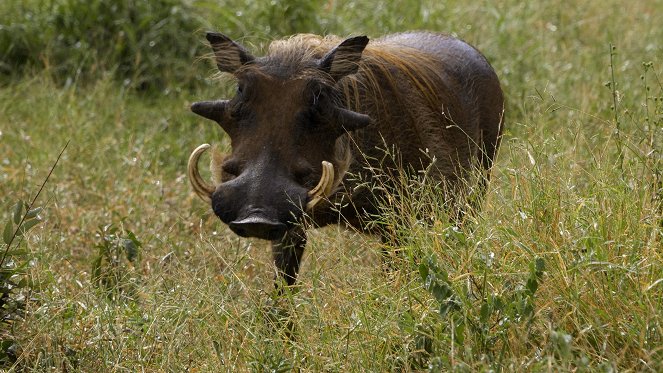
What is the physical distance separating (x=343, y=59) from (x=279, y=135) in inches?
16.7

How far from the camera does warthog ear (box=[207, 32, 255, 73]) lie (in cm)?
453

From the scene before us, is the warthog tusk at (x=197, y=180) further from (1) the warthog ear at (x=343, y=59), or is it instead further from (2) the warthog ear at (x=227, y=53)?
(1) the warthog ear at (x=343, y=59)

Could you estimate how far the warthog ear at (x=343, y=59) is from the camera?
4.44 metres

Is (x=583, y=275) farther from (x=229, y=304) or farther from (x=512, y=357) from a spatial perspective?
(x=229, y=304)

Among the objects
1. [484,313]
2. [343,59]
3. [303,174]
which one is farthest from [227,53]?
[484,313]

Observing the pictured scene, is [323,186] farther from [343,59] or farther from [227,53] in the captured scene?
[227,53]

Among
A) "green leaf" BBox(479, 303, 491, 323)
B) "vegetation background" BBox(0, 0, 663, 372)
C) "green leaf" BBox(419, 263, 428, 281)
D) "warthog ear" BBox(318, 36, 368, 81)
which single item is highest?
"warthog ear" BBox(318, 36, 368, 81)

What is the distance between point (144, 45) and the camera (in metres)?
7.66

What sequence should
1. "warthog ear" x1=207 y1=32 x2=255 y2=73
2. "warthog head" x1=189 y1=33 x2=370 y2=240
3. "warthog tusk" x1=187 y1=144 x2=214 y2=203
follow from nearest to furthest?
"warthog head" x1=189 y1=33 x2=370 y2=240 → "warthog tusk" x1=187 y1=144 x2=214 y2=203 → "warthog ear" x1=207 y1=32 x2=255 y2=73

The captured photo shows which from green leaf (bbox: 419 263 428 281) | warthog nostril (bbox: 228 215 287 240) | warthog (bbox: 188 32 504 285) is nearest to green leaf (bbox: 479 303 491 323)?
green leaf (bbox: 419 263 428 281)

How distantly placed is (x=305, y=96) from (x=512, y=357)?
1394 mm

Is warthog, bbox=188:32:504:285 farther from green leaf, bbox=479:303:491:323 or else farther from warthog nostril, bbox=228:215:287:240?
green leaf, bbox=479:303:491:323

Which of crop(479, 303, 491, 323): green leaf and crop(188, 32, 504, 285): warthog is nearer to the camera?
crop(479, 303, 491, 323): green leaf

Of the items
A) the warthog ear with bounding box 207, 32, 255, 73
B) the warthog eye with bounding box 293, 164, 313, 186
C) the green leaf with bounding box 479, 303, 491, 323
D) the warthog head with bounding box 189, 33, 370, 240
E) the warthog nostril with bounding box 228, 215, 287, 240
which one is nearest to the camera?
the green leaf with bounding box 479, 303, 491, 323
